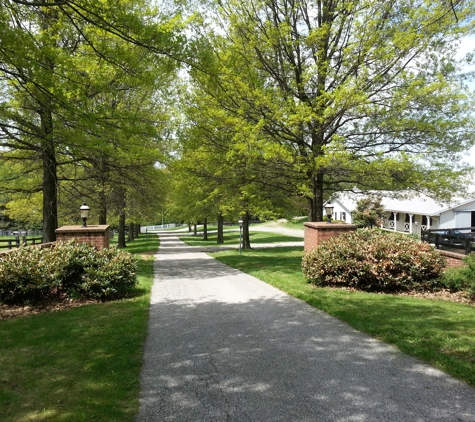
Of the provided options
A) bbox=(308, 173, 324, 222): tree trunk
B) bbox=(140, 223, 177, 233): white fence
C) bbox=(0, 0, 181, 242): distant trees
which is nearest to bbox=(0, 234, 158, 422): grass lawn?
bbox=(0, 0, 181, 242): distant trees

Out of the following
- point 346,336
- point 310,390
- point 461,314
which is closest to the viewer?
point 310,390

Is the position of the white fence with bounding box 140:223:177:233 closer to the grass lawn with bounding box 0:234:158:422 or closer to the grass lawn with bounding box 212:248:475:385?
the grass lawn with bounding box 212:248:475:385

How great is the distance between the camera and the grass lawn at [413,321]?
4.27 metres

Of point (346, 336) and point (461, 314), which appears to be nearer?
point (346, 336)

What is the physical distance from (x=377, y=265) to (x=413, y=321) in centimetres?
291

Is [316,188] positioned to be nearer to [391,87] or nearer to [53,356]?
[391,87]

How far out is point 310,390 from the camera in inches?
139

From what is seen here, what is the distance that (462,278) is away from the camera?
8188 millimetres

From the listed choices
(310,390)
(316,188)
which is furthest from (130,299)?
(316,188)

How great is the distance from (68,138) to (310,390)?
22.1ft

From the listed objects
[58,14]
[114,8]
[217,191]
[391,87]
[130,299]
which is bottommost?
[130,299]

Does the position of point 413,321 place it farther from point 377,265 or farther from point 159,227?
point 159,227

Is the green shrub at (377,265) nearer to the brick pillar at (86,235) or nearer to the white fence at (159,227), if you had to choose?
the brick pillar at (86,235)

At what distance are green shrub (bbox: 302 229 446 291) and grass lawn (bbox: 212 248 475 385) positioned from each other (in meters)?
0.50
